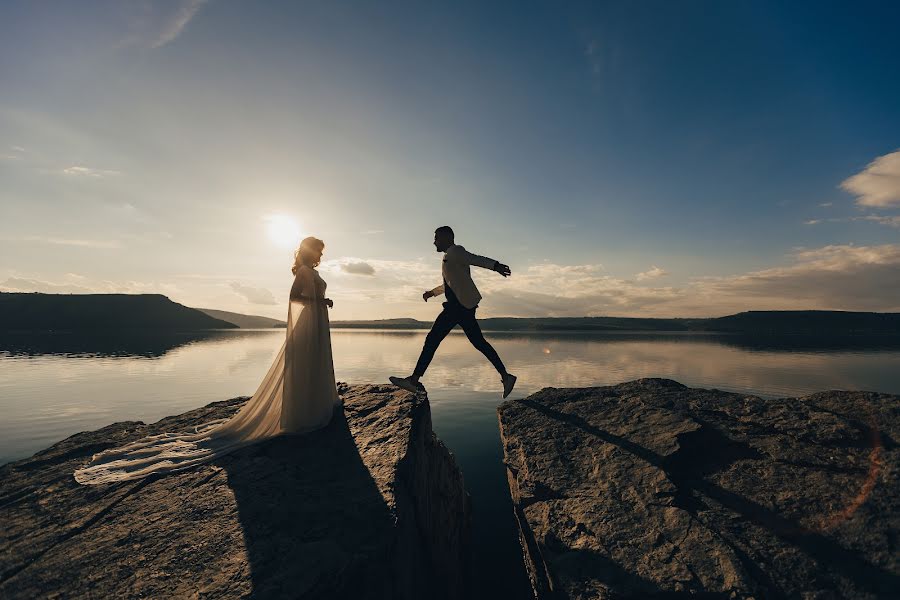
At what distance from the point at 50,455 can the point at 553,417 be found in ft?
26.3

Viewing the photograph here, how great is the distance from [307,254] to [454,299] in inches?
109

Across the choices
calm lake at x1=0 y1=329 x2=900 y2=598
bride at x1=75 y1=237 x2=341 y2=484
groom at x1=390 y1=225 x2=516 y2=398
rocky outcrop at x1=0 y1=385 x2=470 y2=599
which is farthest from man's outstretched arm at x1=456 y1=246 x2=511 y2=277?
calm lake at x1=0 y1=329 x2=900 y2=598

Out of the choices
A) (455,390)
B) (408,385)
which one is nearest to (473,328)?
(408,385)

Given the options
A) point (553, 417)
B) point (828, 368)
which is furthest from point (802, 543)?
point (828, 368)

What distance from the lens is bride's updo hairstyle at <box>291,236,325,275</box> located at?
6.32 metres

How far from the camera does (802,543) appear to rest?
3.33m

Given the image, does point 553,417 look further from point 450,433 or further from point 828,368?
point 828,368

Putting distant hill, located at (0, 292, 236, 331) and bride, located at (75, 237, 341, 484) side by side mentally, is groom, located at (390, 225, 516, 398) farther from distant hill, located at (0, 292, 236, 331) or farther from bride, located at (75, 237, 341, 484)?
distant hill, located at (0, 292, 236, 331)

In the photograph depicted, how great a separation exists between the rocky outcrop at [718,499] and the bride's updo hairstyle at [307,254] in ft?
15.6

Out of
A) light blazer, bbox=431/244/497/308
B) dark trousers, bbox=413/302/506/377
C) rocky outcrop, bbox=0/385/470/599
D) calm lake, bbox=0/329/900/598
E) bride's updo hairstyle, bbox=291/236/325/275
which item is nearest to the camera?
rocky outcrop, bbox=0/385/470/599

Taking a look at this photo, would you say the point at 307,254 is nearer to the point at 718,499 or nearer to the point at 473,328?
the point at 473,328

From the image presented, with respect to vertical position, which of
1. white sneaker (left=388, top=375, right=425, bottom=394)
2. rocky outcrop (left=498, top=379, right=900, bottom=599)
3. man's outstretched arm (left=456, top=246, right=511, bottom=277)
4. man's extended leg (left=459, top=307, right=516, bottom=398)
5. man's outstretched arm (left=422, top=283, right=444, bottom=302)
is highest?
man's outstretched arm (left=456, top=246, right=511, bottom=277)

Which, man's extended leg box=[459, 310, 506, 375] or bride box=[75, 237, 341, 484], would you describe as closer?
bride box=[75, 237, 341, 484]

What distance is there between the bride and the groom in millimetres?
1662
